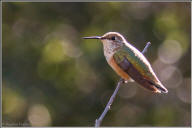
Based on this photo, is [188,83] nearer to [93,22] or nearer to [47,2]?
[93,22]

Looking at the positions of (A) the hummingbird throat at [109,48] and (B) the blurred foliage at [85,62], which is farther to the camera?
(B) the blurred foliage at [85,62]

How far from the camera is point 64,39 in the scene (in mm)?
11523

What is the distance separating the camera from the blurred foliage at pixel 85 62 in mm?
10914

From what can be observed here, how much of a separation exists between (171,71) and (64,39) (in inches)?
119

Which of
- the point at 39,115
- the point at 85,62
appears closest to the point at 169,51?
the point at 85,62

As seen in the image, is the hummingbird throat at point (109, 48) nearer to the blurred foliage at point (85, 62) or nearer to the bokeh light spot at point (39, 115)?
the blurred foliage at point (85, 62)

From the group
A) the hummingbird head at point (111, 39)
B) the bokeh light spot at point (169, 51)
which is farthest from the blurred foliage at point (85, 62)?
the hummingbird head at point (111, 39)

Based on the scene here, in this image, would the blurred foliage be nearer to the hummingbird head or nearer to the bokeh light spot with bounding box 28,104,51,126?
the bokeh light spot with bounding box 28,104,51,126

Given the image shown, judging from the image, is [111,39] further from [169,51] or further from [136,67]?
[169,51]

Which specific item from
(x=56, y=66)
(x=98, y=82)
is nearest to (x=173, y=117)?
(x=98, y=82)

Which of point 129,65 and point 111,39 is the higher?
point 111,39

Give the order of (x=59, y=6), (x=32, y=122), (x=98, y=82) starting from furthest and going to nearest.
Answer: (x=59, y=6)
(x=98, y=82)
(x=32, y=122)

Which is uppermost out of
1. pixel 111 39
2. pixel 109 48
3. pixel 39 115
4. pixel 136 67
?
pixel 111 39

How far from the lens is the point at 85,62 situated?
1110 centimetres
